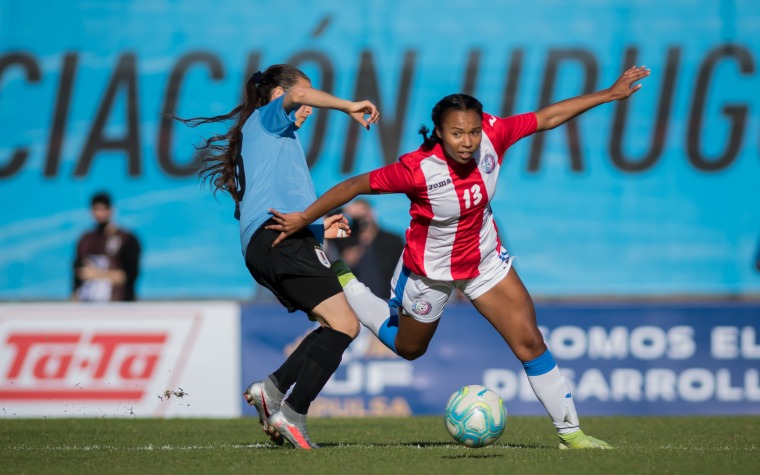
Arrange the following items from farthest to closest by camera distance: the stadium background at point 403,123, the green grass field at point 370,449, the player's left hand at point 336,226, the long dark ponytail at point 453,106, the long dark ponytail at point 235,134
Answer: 1. the stadium background at point 403,123
2. the player's left hand at point 336,226
3. the long dark ponytail at point 235,134
4. the long dark ponytail at point 453,106
5. the green grass field at point 370,449

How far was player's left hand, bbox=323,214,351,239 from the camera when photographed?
772cm

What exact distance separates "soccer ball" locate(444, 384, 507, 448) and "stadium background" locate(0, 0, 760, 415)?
27.3ft

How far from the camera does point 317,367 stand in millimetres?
7184

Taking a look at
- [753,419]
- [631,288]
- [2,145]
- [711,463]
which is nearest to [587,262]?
[631,288]

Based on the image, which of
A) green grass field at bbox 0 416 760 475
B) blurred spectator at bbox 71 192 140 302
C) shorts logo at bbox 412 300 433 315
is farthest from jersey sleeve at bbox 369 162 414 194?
blurred spectator at bbox 71 192 140 302

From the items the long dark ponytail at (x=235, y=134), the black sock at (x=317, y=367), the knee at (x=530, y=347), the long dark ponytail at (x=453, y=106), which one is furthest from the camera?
the long dark ponytail at (x=235, y=134)

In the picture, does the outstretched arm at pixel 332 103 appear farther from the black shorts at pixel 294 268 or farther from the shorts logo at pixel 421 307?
the shorts logo at pixel 421 307

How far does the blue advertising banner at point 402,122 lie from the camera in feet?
51.6

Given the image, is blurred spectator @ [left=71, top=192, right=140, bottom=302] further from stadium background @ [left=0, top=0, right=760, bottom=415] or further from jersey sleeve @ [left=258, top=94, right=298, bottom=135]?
jersey sleeve @ [left=258, top=94, right=298, bottom=135]

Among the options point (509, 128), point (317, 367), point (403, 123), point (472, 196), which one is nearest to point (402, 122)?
point (403, 123)

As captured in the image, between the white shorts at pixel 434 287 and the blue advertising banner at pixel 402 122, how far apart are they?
313 inches

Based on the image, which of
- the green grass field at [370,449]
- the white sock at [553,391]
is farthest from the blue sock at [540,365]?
→ the green grass field at [370,449]

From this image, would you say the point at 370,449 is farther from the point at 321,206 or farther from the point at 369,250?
the point at 369,250

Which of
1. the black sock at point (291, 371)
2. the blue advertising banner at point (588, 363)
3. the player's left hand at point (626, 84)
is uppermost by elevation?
the player's left hand at point (626, 84)
